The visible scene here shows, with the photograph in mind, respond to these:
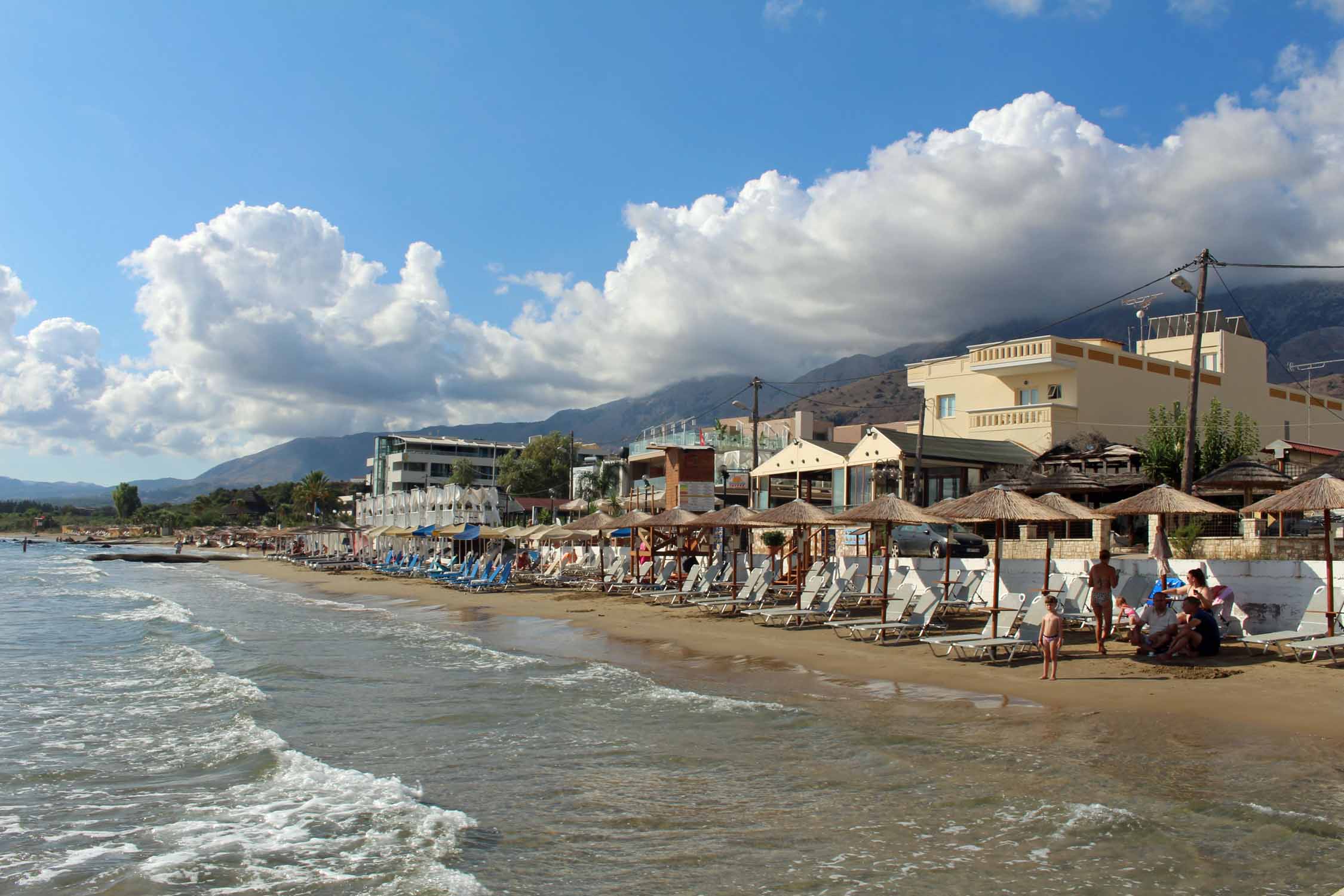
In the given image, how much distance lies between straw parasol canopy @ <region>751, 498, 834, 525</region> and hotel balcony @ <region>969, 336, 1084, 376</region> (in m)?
15.5

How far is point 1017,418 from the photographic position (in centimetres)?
3105

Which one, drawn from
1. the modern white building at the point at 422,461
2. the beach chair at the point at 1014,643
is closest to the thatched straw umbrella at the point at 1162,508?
the beach chair at the point at 1014,643

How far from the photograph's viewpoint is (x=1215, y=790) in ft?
22.7

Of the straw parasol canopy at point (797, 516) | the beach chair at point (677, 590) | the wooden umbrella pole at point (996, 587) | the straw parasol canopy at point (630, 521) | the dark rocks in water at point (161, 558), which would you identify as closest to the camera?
the wooden umbrella pole at point (996, 587)

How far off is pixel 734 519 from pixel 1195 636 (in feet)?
35.7

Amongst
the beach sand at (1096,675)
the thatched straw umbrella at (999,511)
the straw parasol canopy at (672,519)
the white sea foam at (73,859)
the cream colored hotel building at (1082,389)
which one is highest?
the cream colored hotel building at (1082,389)

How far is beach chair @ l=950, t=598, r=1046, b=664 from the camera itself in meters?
12.5

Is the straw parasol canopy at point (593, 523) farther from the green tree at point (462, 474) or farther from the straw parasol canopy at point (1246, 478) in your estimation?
the green tree at point (462, 474)

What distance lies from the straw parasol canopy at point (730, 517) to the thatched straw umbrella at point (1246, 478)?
912cm

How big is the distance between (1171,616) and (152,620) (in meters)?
22.1

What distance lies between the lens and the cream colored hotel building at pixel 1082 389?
30891 mm

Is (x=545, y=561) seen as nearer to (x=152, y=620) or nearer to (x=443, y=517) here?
(x=443, y=517)

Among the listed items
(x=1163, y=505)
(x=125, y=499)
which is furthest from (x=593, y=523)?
(x=125, y=499)

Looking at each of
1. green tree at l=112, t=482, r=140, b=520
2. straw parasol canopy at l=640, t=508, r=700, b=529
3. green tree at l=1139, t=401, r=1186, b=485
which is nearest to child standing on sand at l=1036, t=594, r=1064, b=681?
straw parasol canopy at l=640, t=508, r=700, b=529
